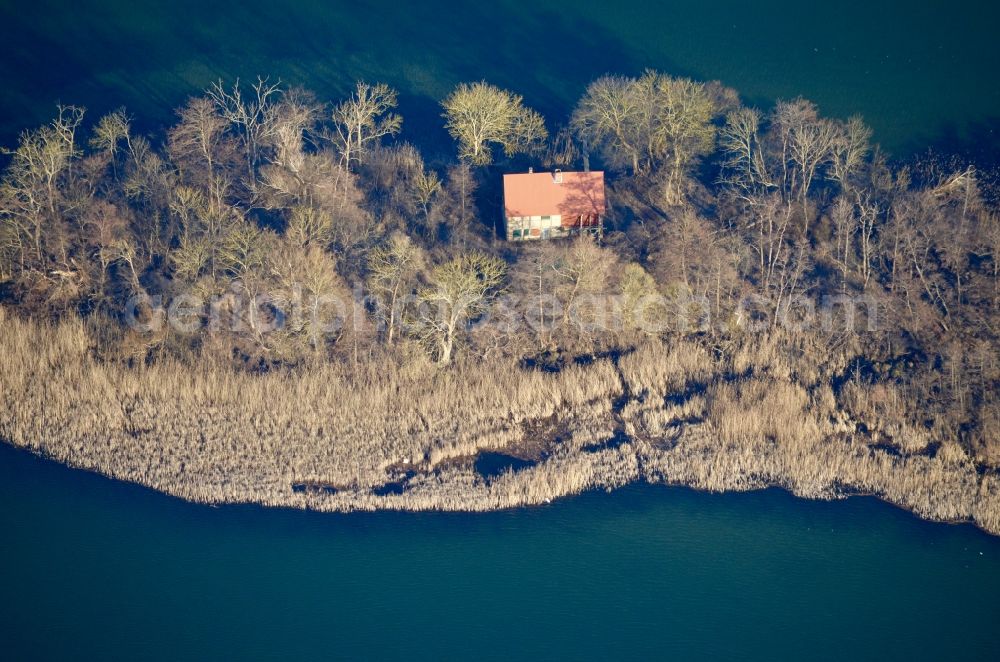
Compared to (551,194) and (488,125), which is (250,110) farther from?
(551,194)

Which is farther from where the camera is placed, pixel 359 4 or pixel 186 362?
pixel 359 4

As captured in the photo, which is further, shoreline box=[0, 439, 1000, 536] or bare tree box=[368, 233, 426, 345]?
bare tree box=[368, 233, 426, 345]

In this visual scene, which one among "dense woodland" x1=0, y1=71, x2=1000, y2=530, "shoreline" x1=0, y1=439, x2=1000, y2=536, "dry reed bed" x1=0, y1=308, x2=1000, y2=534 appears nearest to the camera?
"shoreline" x1=0, y1=439, x2=1000, y2=536

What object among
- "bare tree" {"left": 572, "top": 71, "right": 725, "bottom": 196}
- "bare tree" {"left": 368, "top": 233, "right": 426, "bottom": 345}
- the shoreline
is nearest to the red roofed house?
"bare tree" {"left": 572, "top": 71, "right": 725, "bottom": 196}

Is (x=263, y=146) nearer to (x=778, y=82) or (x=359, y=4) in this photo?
(x=359, y=4)

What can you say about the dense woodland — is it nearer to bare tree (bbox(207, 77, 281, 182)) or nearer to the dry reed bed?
the dry reed bed

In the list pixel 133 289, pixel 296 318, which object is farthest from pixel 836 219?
pixel 133 289
